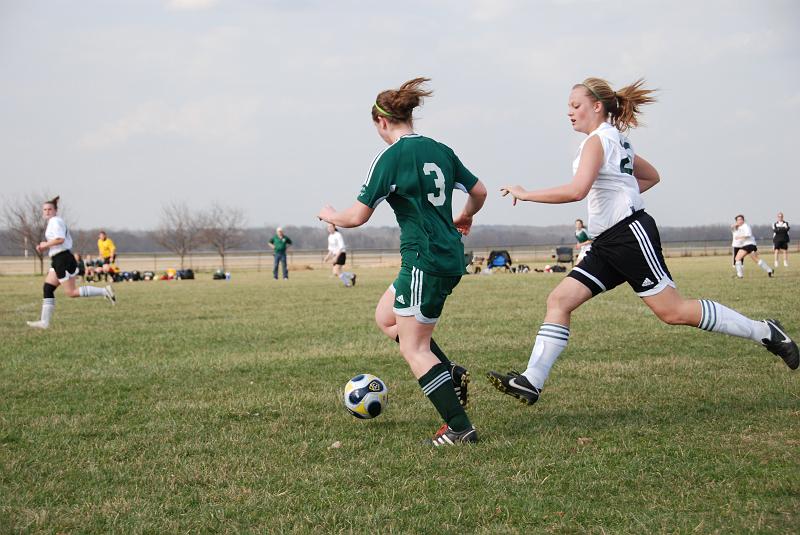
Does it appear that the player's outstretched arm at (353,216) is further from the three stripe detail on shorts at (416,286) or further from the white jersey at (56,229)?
the white jersey at (56,229)

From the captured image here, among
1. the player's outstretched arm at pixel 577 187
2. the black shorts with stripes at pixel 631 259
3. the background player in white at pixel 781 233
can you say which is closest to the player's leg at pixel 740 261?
the background player in white at pixel 781 233

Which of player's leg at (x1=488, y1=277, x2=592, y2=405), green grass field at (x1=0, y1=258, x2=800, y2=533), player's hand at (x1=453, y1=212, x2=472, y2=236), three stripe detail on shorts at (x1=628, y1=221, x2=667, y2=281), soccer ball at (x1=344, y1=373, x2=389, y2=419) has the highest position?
player's hand at (x1=453, y1=212, x2=472, y2=236)

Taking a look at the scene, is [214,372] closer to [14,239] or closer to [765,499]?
[765,499]

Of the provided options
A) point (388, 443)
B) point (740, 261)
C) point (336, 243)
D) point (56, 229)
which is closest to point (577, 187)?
point (388, 443)

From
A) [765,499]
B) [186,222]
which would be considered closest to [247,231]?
[186,222]

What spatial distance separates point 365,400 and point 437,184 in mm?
1608

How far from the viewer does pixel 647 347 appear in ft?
29.5

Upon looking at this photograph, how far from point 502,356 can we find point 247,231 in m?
71.6

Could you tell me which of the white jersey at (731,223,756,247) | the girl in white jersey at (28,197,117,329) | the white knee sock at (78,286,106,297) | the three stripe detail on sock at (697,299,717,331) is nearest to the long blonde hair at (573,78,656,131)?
the three stripe detail on sock at (697,299,717,331)

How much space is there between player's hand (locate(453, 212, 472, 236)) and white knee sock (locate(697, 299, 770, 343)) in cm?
167

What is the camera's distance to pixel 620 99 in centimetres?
558

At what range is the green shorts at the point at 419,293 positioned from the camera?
15.9ft

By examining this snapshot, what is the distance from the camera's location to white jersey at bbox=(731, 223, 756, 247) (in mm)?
24812

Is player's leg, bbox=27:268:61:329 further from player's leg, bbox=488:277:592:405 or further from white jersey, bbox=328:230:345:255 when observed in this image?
white jersey, bbox=328:230:345:255
